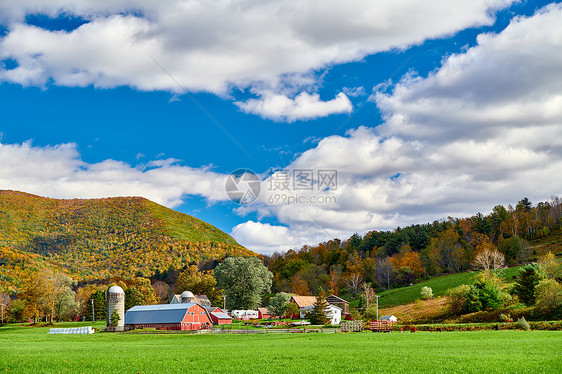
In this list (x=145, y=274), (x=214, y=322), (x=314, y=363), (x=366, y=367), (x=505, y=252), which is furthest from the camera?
(x=145, y=274)

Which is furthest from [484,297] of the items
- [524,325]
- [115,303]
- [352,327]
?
[115,303]

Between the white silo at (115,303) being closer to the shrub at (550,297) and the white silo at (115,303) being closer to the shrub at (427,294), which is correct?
the shrub at (427,294)

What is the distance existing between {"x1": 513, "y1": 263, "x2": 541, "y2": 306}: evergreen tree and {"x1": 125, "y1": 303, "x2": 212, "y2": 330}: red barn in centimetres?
5329

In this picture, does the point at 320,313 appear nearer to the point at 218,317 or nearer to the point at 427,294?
the point at 427,294

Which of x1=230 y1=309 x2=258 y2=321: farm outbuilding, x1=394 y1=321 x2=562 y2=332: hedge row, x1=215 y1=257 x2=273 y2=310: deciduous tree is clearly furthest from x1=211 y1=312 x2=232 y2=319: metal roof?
x1=394 y1=321 x2=562 y2=332: hedge row

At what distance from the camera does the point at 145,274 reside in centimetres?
17575

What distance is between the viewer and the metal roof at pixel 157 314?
81875 millimetres

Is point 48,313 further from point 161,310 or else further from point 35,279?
point 161,310

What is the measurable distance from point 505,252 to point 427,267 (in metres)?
20.5

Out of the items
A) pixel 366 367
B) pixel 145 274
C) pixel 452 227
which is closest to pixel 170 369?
pixel 366 367

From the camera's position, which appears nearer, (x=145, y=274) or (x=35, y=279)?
(x=35, y=279)

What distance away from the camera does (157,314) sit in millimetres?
84438

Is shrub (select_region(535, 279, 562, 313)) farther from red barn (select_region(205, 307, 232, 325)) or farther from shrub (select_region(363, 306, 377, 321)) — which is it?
red barn (select_region(205, 307, 232, 325))

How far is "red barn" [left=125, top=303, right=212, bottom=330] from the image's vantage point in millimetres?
81000
